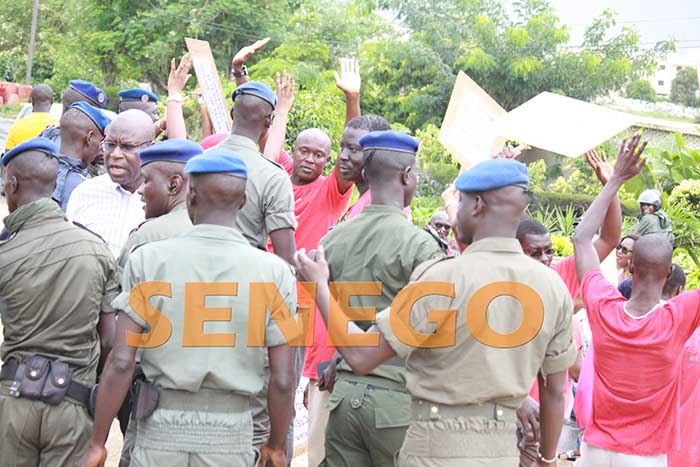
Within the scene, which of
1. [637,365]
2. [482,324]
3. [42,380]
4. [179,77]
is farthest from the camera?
[179,77]

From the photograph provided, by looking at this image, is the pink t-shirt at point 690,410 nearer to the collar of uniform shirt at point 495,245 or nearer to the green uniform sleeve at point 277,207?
the collar of uniform shirt at point 495,245

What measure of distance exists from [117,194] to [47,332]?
51.8 inches

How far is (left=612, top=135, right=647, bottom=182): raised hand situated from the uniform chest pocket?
1484 mm

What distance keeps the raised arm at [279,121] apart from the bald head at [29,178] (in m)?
1.77

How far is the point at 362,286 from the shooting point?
4230 mm

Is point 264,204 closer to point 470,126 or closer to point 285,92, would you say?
point 285,92

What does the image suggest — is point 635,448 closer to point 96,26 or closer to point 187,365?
point 187,365

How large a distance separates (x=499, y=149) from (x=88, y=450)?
3.24 m

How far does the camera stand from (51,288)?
4.29 meters

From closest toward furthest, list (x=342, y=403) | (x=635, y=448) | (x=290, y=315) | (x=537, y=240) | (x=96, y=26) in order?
(x=290, y=315) → (x=342, y=403) → (x=635, y=448) → (x=537, y=240) → (x=96, y=26)

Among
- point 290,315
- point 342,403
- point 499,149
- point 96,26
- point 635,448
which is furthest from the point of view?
point 96,26

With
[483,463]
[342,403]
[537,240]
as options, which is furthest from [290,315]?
[537,240]

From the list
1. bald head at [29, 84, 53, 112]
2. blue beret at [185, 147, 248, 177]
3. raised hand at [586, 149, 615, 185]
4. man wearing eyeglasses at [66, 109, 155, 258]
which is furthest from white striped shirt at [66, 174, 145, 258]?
bald head at [29, 84, 53, 112]

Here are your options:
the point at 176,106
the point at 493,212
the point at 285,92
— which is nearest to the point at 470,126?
the point at 285,92
